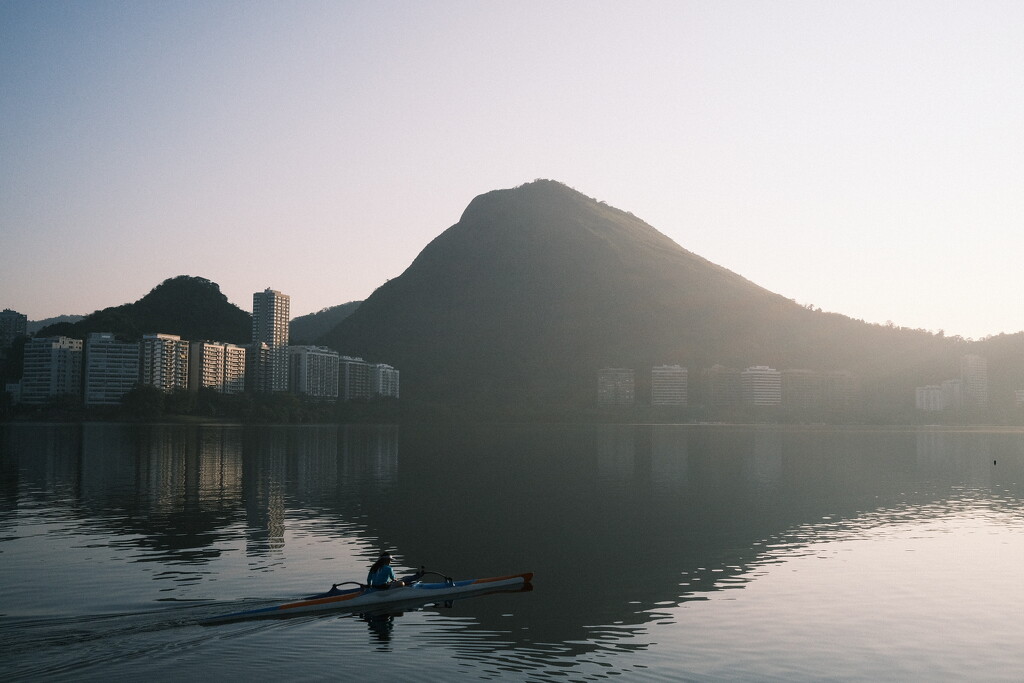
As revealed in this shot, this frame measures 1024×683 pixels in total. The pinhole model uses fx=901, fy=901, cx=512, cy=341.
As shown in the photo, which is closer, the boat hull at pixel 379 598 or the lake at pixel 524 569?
the lake at pixel 524 569

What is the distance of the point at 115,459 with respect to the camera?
102m

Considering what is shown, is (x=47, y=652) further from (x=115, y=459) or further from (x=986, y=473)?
(x=986, y=473)

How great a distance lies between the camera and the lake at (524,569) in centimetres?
2669

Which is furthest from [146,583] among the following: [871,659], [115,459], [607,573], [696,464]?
[696,464]

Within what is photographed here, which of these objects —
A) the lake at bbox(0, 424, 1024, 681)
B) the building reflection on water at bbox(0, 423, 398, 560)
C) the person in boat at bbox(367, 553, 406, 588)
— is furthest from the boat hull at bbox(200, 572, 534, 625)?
the building reflection on water at bbox(0, 423, 398, 560)

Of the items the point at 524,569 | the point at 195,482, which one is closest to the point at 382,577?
the point at 524,569

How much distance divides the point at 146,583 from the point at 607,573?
19535 mm

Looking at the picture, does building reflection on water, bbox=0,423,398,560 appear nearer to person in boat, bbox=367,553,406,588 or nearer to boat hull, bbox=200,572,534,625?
person in boat, bbox=367,553,406,588

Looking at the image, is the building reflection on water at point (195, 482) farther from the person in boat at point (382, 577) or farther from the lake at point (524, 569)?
the person in boat at point (382, 577)

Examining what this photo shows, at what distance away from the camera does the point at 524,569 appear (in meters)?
41.8

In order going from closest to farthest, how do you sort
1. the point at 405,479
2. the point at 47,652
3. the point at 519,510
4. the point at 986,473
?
1. the point at 47,652
2. the point at 519,510
3. the point at 405,479
4. the point at 986,473

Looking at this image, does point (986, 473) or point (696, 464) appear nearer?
point (986, 473)

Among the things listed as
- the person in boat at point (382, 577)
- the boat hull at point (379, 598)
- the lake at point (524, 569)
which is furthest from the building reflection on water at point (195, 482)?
the boat hull at point (379, 598)

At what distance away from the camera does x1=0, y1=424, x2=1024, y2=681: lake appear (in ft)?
87.6
